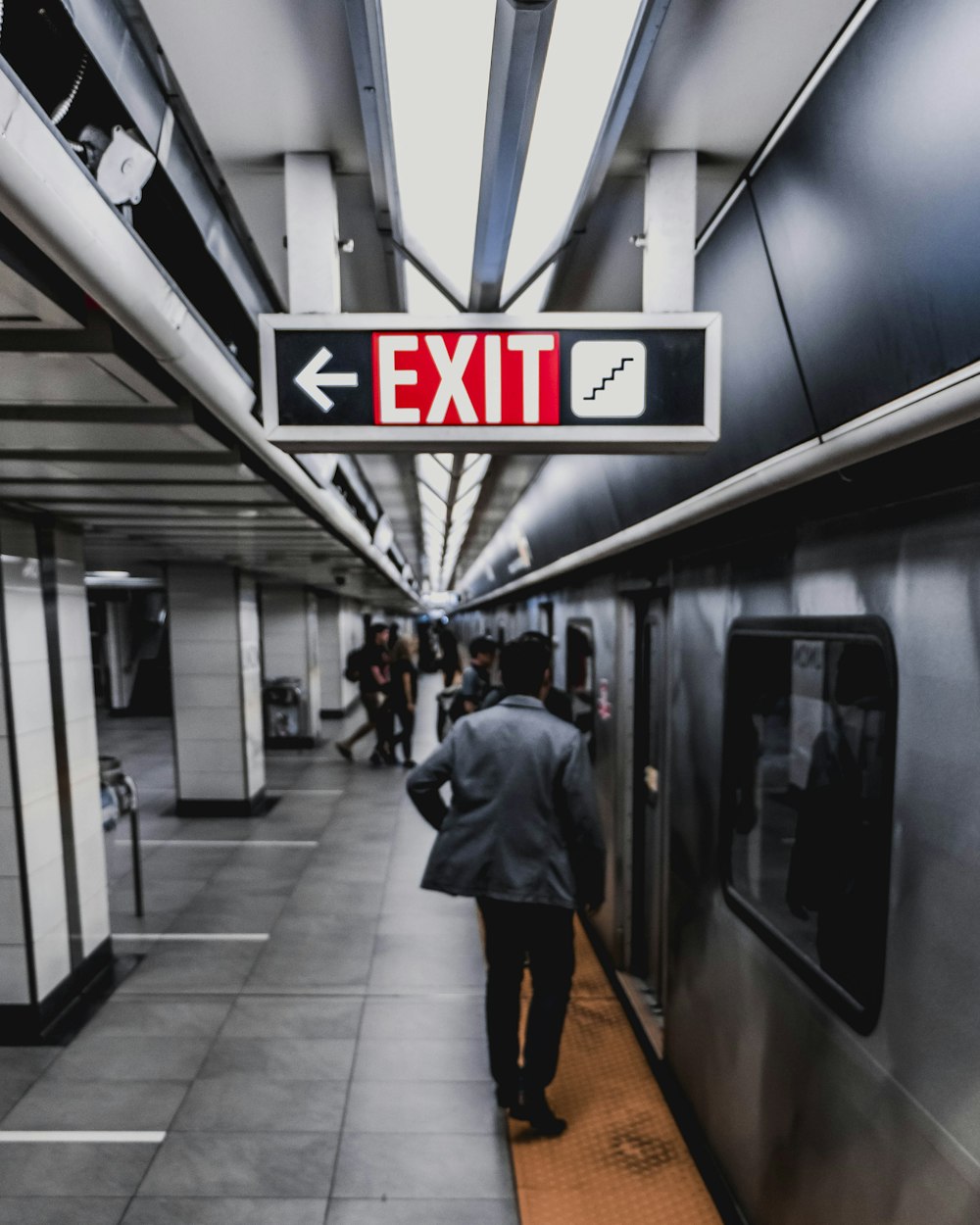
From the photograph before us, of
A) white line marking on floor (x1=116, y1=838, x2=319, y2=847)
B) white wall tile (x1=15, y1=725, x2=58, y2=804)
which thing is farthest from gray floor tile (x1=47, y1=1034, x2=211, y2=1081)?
white line marking on floor (x1=116, y1=838, x2=319, y2=847)

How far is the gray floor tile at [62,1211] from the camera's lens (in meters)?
2.29

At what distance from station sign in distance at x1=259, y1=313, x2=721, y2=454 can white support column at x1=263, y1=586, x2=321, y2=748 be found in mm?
9180

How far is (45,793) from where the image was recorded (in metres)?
3.49

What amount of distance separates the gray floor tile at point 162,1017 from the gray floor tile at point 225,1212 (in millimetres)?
991

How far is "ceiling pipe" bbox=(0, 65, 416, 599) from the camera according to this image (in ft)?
2.85

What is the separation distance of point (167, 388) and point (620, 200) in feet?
4.18

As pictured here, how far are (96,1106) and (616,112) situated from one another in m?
3.83

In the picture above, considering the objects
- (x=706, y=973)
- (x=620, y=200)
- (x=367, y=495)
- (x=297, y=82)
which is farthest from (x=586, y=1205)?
(x=367, y=495)

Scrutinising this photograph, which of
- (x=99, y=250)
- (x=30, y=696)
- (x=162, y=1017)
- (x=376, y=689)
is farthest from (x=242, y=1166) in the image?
(x=376, y=689)

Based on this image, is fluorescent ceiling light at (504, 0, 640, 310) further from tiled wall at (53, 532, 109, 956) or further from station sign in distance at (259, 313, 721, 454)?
tiled wall at (53, 532, 109, 956)

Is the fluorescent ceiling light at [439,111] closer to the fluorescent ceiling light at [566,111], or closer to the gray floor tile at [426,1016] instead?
the fluorescent ceiling light at [566,111]

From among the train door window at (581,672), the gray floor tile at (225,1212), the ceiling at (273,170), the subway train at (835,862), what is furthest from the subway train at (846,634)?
the train door window at (581,672)

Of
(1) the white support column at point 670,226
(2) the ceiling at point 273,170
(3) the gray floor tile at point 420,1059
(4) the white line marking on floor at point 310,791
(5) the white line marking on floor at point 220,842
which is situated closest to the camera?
(2) the ceiling at point 273,170

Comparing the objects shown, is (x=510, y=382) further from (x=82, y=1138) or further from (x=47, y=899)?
(x=47, y=899)
